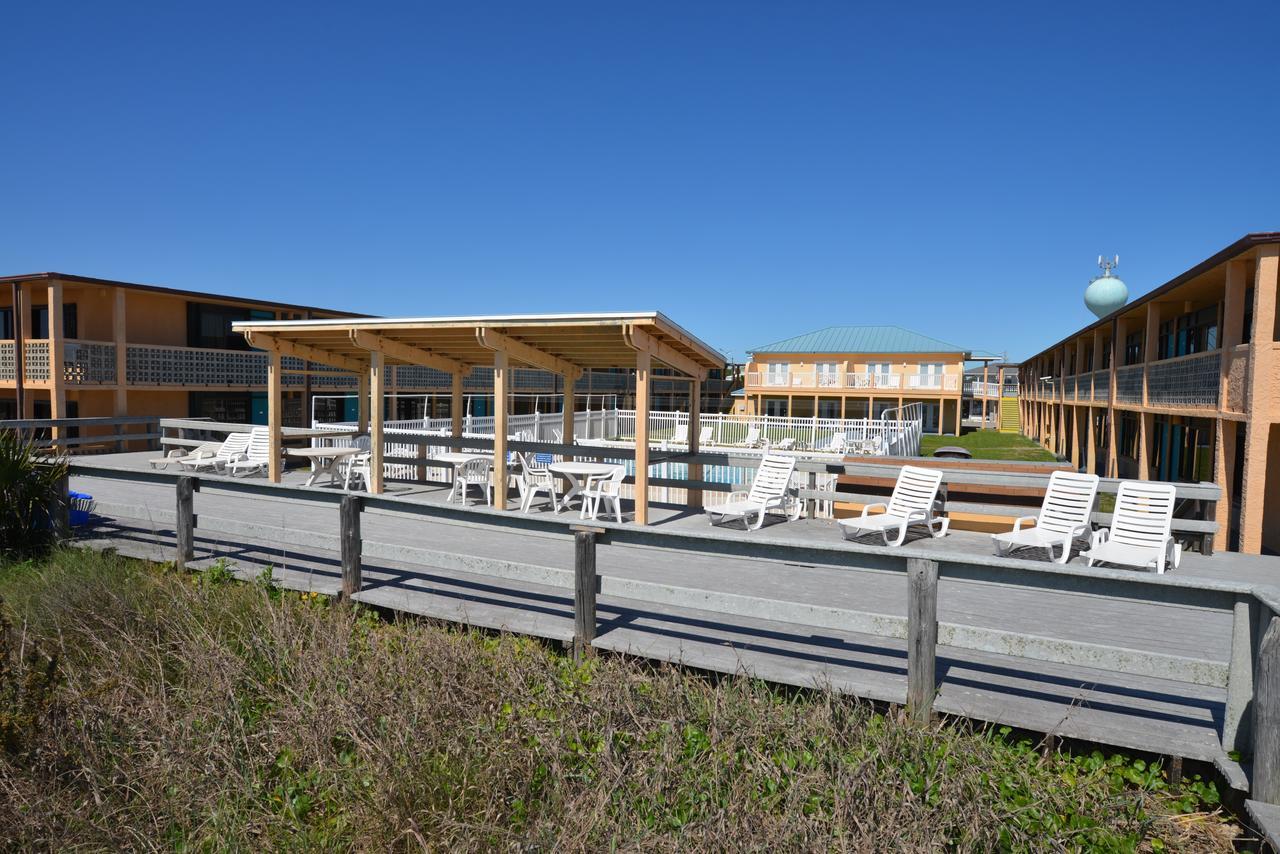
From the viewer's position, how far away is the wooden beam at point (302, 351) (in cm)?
1336

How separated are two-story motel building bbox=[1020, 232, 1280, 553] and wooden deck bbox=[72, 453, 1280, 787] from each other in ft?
11.3

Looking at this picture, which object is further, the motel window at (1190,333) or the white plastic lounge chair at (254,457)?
the motel window at (1190,333)

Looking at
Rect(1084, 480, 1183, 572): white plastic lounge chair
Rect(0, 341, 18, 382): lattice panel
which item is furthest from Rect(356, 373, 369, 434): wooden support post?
Rect(0, 341, 18, 382): lattice panel

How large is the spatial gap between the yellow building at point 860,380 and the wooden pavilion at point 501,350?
35128 millimetres

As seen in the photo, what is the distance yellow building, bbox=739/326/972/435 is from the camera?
49.8 m

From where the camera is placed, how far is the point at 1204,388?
44.7 ft

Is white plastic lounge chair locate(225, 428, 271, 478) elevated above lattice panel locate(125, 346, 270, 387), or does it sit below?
below

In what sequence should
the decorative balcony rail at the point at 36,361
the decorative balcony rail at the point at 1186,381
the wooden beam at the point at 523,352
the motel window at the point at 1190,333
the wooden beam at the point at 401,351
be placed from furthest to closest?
the decorative balcony rail at the point at 36,361 → the motel window at the point at 1190,333 → the decorative balcony rail at the point at 1186,381 → the wooden beam at the point at 401,351 → the wooden beam at the point at 523,352

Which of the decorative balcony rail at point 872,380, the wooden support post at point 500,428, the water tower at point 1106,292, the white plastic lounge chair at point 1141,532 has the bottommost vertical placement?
the white plastic lounge chair at point 1141,532

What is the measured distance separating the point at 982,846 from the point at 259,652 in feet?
13.5

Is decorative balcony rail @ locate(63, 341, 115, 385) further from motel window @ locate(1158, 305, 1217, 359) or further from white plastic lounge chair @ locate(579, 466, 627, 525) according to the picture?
motel window @ locate(1158, 305, 1217, 359)

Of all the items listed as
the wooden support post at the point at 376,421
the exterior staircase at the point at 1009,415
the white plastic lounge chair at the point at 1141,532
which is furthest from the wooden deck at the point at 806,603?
the exterior staircase at the point at 1009,415

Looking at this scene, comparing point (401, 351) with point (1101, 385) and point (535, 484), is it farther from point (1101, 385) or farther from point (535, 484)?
point (1101, 385)

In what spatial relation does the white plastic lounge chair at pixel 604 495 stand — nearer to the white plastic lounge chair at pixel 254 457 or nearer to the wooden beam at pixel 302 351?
the wooden beam at pixel 302 351
